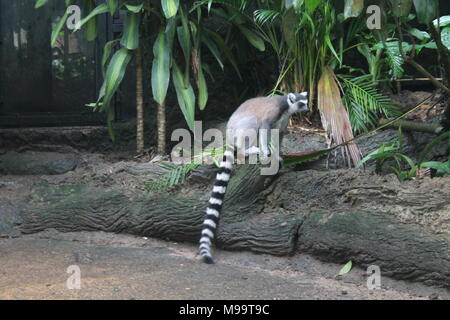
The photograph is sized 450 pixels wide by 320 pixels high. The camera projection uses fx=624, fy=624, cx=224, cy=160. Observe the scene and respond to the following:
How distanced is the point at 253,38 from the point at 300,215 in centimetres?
242

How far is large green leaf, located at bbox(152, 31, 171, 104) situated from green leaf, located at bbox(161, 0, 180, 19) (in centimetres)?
47

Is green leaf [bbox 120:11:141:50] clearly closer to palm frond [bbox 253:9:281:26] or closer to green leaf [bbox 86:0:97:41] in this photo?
green leaf [bbox 86:0:97:41]

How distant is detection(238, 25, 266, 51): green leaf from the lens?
271 inches

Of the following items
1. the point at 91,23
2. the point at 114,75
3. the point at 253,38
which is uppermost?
the point at 91,23

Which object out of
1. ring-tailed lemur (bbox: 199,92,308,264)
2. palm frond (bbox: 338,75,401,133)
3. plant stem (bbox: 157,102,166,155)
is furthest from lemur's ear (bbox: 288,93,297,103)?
plant stem (bbox: 157,102,166,155)

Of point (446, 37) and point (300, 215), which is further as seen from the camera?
point (446, 37)

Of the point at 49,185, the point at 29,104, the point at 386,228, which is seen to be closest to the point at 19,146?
the point at 29,104

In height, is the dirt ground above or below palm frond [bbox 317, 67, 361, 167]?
below

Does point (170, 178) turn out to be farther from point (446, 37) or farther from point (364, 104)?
point (446, 37)

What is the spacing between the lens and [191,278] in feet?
15.7

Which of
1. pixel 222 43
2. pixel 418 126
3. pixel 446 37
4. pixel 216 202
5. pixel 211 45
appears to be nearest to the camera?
pixel 216 202

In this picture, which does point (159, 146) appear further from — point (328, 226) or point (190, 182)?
point (328, 226)

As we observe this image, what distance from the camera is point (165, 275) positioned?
4.85 m

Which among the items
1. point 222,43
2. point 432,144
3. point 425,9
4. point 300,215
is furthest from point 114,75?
point 425,9
